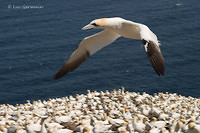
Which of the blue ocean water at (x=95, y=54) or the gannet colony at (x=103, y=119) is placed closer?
the gannet colony at (x=103, y=119)

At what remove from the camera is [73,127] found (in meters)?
12.4

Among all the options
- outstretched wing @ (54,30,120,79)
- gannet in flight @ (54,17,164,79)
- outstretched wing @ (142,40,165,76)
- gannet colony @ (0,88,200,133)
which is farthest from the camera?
outstretched wing @ (54,30,120,79)

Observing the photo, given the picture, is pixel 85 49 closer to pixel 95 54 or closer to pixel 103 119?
pixel 103 119

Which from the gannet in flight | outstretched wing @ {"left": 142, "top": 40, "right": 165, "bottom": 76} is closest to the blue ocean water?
the gannet in flight

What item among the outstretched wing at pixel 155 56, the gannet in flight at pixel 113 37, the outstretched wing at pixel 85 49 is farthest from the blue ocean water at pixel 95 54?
the outstretched wing at pixel 155 56

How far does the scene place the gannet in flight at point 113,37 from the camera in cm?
1197

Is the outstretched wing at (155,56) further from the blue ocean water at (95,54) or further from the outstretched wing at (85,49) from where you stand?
the blue ocean water at (95,54)

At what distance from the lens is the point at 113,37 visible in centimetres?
1719

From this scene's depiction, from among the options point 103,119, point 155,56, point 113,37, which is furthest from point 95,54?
point 155,56

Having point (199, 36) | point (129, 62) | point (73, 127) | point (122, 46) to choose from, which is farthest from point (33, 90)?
point (73, 127)

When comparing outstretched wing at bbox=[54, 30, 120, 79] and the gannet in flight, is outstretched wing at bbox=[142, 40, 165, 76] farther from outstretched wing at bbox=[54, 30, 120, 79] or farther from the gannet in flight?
outstretched wing at bbox=[54, 30, 120, 79]

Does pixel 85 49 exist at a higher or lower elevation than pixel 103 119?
higher

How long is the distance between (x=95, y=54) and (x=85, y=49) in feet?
223

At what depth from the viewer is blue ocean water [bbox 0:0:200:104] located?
222ft
